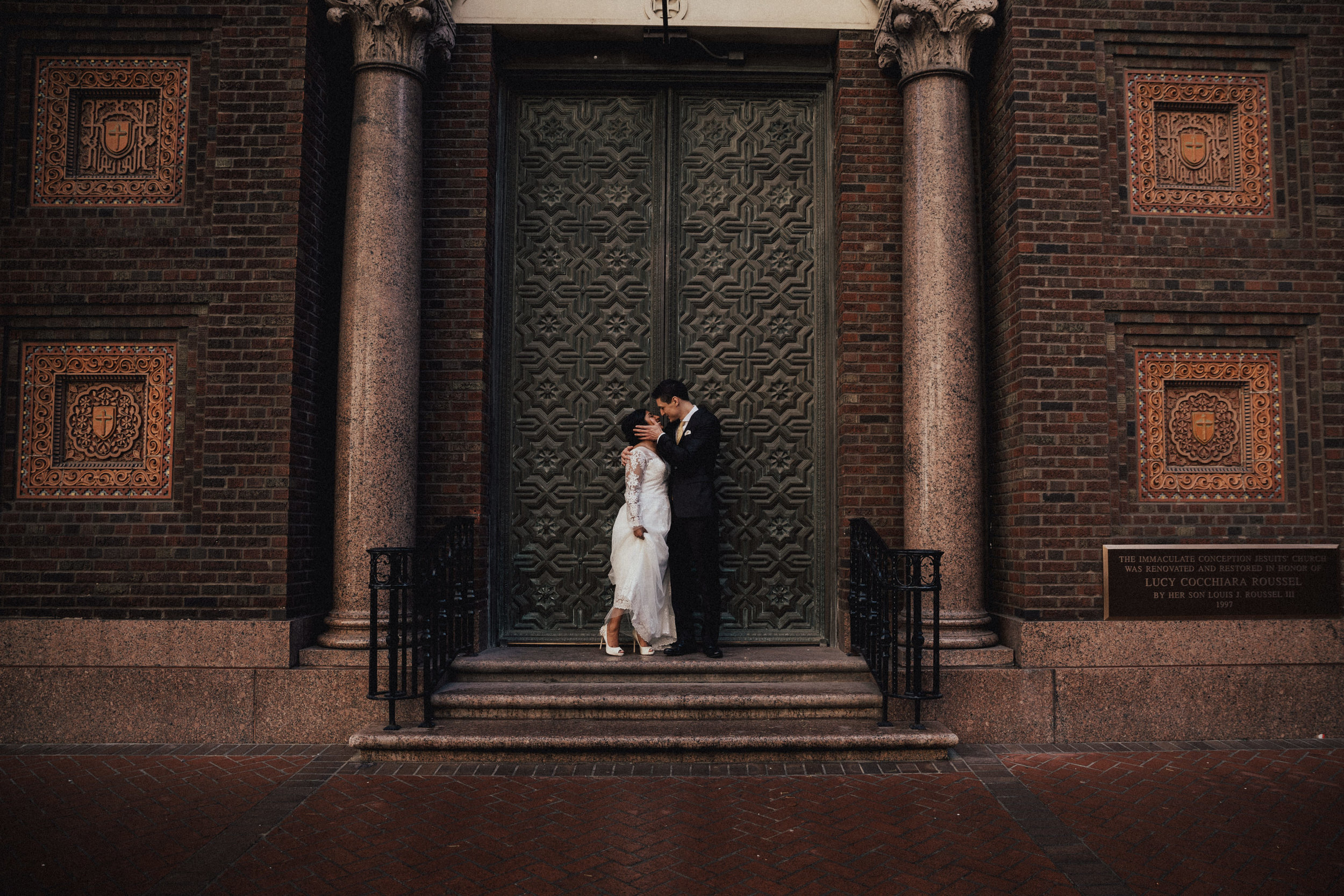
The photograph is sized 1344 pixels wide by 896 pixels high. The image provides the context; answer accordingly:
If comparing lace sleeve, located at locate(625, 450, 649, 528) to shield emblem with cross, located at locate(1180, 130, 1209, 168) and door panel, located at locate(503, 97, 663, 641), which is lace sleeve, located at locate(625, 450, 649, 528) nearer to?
door panel, located at locate(503, 97, 663, 641)

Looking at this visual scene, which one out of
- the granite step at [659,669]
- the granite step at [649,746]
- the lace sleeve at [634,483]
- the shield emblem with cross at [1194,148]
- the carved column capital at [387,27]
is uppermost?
the carved column capital at [387,27]

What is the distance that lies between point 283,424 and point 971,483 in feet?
16.3

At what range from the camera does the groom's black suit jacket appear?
6375 mm

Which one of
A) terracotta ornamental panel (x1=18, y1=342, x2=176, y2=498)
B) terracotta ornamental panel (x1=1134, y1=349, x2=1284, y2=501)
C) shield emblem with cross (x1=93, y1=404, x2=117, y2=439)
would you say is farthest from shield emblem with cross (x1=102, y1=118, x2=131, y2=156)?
terracotta ornamental panel (x1=1134, y1=349, x2=1284, y2=501)

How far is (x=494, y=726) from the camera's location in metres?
5.45

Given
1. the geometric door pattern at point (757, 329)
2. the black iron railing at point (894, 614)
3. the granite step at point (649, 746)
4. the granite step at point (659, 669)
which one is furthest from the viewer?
the geometric door pattern at point (757, 329)

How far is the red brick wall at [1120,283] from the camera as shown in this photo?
5980mm

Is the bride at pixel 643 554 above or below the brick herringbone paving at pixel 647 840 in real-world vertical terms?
above

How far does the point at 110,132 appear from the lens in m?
6.20

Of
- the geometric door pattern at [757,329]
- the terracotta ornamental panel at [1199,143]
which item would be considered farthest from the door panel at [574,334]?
the terracotta ornamental panel at [1199,143]

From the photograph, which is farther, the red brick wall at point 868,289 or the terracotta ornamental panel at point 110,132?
the red brick wall at point 868,289

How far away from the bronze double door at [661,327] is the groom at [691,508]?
1.90ft

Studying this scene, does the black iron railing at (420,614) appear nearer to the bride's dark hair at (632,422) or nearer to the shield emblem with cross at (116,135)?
the bride's dark hair at (632,422)

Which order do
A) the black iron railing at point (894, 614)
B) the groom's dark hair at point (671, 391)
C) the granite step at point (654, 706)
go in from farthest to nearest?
the groom's dark hair at point (671, 391)
the granite step at point (654, 706)
the black iron railing at point (894, 614)
